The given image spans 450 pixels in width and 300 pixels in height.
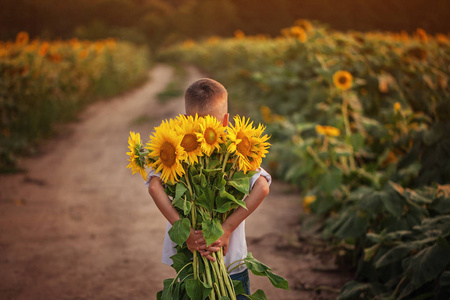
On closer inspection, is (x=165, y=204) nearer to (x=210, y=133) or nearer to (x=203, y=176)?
(x=203, y=176)

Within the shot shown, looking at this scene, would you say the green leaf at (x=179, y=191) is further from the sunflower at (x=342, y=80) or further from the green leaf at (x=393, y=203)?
the sunflower at (x=342, y=80)

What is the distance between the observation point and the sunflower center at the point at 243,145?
1.63 meters

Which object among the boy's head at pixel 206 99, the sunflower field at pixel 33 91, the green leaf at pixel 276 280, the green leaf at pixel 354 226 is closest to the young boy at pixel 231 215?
the boy's head at pixel 206 99

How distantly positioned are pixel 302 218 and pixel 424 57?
1963 mm

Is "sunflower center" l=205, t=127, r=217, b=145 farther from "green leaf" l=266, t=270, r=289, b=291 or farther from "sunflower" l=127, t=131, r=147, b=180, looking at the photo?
"green leaf" l=266, t=270, r=289, b=291

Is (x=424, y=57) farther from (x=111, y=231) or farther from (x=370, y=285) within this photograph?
(x=111, y=231)

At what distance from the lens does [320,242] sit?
3.44 m

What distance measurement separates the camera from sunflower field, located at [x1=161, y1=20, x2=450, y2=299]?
7.51 feet

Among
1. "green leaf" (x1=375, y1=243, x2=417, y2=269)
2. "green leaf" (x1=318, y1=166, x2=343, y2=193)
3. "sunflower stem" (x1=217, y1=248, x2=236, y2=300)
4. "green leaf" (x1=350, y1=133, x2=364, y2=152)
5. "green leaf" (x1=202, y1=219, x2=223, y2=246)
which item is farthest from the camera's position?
"green leaf" (x1=350, y1=133, x2=364, y2=152)

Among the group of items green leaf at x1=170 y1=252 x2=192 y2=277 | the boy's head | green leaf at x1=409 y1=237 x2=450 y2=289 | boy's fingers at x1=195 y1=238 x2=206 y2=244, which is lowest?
green leaf at x1=409 y1=237 x2=450 y2=289

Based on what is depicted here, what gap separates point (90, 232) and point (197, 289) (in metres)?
2.38

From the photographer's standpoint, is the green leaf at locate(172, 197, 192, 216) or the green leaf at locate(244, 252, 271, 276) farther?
the green leaf at locate(244, 252, 271, 276)

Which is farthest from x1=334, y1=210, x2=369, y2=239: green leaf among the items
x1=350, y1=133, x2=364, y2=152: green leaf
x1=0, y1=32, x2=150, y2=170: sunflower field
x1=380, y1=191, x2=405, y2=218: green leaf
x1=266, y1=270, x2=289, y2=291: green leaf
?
x1=0, y1=32, x2=150, y2=170: sunflower field

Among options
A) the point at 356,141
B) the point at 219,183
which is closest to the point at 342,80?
the point at 356,141
